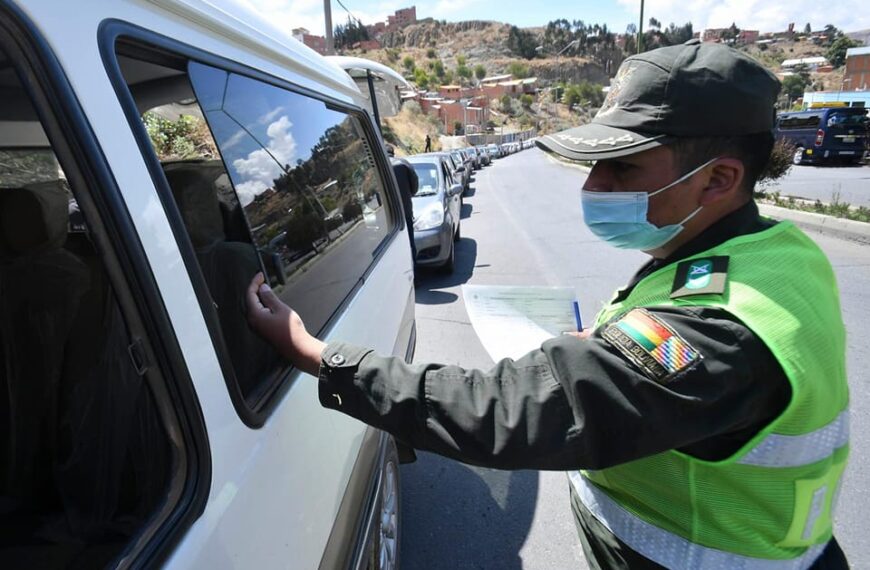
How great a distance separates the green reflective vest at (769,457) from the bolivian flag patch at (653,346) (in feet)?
0.32

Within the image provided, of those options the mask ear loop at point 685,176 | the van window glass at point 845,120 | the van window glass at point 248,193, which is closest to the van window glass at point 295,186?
the van window glass at point 248,193

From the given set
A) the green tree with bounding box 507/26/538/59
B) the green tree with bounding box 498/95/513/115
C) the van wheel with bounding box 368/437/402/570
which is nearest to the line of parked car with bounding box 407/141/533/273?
the van wheel with bounding box 368/437/402/570

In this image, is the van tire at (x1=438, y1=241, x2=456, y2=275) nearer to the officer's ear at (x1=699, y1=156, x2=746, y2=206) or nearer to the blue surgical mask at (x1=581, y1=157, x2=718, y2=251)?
the blue surgical mask at (x1=581, y1=157, x2=718, y2=251)

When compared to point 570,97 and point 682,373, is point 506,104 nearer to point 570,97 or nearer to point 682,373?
point 570,97

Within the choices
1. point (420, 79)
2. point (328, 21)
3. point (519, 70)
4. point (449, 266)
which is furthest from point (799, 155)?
point (519, 70)

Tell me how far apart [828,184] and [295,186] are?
642 inches

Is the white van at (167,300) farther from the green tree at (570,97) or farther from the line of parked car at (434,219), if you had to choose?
the green tree at (570,97)

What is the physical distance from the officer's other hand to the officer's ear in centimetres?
89

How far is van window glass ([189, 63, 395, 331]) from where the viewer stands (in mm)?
1489

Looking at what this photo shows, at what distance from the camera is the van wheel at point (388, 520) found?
1.89 metres

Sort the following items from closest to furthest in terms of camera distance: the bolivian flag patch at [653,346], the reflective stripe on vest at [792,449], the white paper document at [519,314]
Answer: the bolivian flag patch at [653,346] → the reflective stripe on vest at [792,449] → the white paper document at [519,314]

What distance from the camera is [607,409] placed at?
891mm

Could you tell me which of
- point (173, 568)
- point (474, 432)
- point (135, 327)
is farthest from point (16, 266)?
point (474, 432)

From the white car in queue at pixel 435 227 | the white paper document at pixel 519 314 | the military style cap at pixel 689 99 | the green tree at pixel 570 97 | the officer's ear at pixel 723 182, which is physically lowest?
the green tree at pixel 570 97
